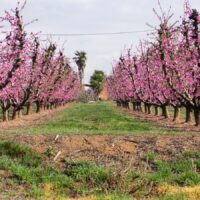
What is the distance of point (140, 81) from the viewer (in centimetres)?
4497

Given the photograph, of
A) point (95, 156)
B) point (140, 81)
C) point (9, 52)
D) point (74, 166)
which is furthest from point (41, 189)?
point (140, 81)

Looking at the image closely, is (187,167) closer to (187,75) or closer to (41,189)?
(41,189)

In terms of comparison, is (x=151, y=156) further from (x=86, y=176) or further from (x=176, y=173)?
(x=86, y=176)

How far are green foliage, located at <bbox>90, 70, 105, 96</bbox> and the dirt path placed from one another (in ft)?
447

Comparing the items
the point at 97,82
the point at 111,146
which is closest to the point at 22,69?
the point at 111,146

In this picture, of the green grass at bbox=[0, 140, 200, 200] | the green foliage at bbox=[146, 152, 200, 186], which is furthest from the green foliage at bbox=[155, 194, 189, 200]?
the green foliage at bbox=[146, 152, 200, 186]

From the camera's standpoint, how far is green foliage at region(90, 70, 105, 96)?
153500 mm

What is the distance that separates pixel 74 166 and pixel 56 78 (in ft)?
124

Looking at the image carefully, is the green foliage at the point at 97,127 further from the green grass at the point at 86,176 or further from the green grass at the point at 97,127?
the green grass at the point at 86,176

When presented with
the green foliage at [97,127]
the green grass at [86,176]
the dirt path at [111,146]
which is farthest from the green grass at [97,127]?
the green grass at [86,176]

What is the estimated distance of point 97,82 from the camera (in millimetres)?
153625

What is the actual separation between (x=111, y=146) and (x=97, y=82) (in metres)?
139

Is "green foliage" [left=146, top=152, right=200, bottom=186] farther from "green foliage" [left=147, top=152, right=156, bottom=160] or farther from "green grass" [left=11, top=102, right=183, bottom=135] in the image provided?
"green grass" [left=11, top=102, right=183, bottom=135]

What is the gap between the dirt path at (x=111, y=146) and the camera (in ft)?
47.3
